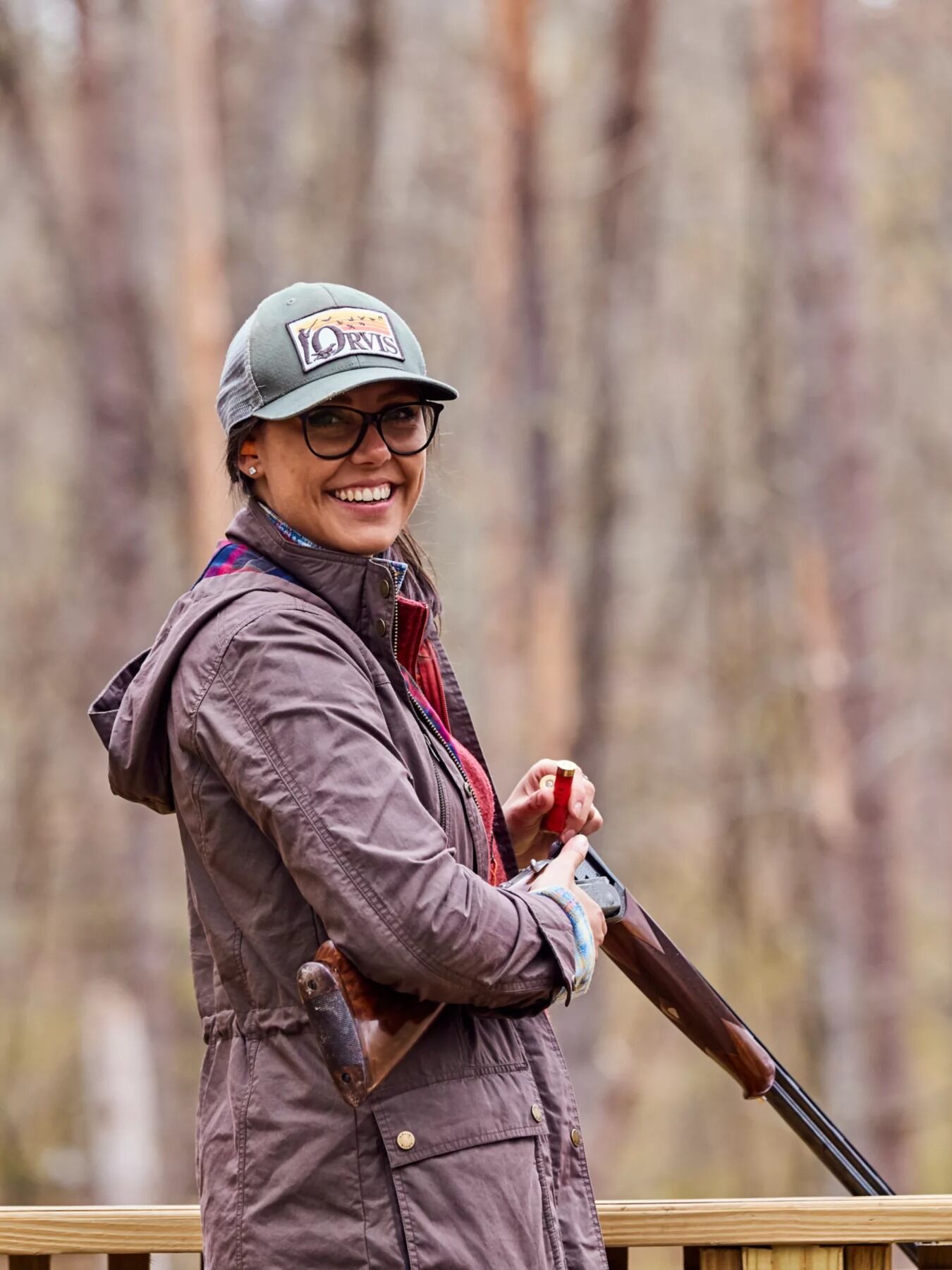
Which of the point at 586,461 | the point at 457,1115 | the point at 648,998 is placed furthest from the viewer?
the point at 586,461

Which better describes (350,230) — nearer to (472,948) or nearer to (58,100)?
(58,100)

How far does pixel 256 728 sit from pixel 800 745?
360 inches

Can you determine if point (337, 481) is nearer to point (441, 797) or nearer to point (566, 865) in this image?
point (441, 797)

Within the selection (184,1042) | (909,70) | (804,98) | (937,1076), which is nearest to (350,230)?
(804,98)

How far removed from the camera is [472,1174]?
162 cm

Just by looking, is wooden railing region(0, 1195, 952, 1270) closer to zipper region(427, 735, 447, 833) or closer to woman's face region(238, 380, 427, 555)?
zipper region(427, 735, 447, 833)

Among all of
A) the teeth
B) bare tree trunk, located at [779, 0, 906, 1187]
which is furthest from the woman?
bare tree trunk, located at [779, 0, 906, 1187]

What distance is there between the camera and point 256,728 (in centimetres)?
159

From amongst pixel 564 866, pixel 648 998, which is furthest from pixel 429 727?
pixel 648 998

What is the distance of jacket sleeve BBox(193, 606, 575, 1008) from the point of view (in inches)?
61.0

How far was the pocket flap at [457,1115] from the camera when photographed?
1.60 metres

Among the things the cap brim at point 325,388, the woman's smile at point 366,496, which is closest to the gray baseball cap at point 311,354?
the cap brim at point 325,388

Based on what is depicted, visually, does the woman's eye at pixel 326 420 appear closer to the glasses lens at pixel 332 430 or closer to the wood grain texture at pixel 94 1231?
the glasses lens at pixel 332 430

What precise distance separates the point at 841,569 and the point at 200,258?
3998mm
